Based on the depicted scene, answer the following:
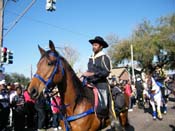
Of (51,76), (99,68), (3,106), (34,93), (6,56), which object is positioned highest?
(6,56)

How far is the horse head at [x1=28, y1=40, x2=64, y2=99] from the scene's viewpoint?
192 inches

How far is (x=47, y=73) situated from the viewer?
→ 506cm

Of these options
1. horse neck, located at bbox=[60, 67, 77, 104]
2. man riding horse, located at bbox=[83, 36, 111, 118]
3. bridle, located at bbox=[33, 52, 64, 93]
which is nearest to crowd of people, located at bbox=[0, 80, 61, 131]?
man riding horse, located at bbox=[83, 36, 111, 118]

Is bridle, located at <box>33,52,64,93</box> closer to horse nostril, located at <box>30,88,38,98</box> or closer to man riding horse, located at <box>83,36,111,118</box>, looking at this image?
horse nostril, located at <box>30,88,38,98</box>

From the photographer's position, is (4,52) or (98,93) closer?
(98,93)

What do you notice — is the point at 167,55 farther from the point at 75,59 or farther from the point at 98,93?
the point at 98,93

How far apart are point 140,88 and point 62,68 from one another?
15891 millimetres

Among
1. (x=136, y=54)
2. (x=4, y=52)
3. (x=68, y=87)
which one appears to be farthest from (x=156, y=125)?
(x=136, y=54)

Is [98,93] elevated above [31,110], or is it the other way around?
[98,93]

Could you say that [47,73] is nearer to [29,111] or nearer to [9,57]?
[29,111]

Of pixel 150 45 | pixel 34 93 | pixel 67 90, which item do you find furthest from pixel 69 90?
pixel 150 45

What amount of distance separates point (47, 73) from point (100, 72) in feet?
4.55

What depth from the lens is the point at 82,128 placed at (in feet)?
18.3

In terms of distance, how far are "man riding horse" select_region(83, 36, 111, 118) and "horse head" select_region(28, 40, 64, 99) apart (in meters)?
0.86
